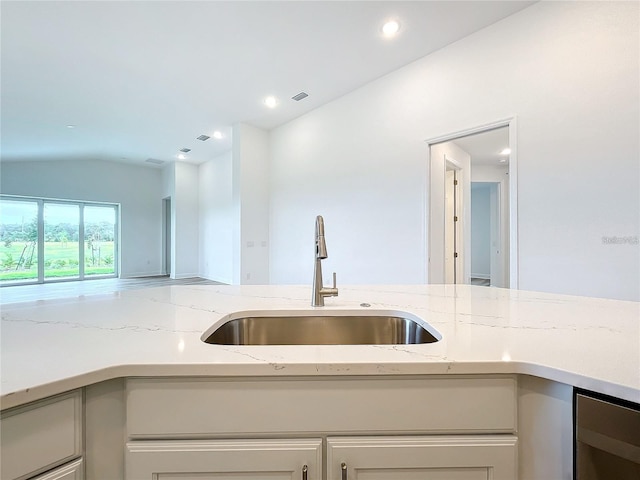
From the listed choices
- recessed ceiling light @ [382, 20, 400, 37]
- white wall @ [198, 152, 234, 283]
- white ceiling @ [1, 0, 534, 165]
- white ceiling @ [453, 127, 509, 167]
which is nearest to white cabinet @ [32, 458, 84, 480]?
white ceiling @ [1, 0, 534, 165]

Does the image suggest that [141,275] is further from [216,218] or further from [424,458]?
[424,458]

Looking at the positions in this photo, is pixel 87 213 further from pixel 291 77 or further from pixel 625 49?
pixel 625 49

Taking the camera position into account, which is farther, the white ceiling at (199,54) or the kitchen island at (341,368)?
the white ceiling at (199,54)

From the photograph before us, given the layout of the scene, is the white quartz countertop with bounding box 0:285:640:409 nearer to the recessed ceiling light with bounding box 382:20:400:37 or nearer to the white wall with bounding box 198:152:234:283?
the recessed ceiling light with bounding box 382:20:400:37

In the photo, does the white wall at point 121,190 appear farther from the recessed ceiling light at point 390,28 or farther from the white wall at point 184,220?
the recessed ceiling light at point 390,28

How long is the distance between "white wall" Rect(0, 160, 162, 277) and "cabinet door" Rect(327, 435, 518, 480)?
30.4 feet

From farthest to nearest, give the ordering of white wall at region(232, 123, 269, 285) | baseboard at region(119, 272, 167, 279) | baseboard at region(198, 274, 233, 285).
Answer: baseboard at region(119, 272, 167, 279)
baseboard at region(198, 274, 233, 285)
white wall at region(232, 123, 269, 285)

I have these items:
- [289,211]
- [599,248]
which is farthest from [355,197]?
[599,248]

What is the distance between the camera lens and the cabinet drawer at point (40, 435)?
51 cm

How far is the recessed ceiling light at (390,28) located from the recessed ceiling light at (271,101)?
6.27ft

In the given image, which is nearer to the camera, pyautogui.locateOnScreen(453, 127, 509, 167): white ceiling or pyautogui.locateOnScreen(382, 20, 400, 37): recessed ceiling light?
pyautogui.locateOnScreen(382, 20, 400, 37): recessed ceiling light

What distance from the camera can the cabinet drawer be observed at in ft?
1.66

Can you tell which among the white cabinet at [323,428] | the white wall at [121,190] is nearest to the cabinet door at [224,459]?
the white cabinet at [323,428]

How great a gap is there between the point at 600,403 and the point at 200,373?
0.78 m
